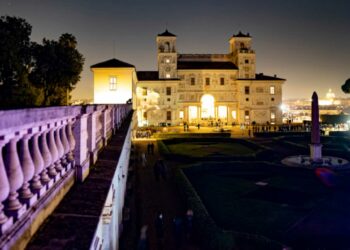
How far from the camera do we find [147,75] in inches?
2485

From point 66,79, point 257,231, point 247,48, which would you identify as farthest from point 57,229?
point 247,48

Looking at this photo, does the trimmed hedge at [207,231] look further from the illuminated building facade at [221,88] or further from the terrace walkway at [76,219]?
the illuminated building facade at [221,88]

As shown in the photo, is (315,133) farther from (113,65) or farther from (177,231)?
(113,65)

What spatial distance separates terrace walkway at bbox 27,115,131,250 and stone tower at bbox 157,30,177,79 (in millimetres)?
58096

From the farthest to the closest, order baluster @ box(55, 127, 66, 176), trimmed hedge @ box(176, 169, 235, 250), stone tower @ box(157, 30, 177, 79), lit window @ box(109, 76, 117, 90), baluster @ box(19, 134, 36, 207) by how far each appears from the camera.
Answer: stone tower @ box(157, 30, 177, 79) → lit window @ box(109, 76, 117, 90) → trimmed hedge @ box(176, 169, 235, 250) → baluster @ box(55, 127, 66, 176) → baluster @ box(19, 134, 36, 207)

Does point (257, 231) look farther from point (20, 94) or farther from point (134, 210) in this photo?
point (20, 94)

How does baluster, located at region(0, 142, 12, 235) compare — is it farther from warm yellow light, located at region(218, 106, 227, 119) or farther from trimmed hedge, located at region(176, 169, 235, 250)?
warm yellow light, located at region(218, 106, 227, 119)

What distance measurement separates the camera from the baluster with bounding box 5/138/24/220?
Answer: 2500 mm

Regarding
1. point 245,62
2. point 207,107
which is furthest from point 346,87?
point 207,107

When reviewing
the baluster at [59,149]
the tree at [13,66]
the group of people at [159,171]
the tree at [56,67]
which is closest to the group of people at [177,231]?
the baluster at [59,149]

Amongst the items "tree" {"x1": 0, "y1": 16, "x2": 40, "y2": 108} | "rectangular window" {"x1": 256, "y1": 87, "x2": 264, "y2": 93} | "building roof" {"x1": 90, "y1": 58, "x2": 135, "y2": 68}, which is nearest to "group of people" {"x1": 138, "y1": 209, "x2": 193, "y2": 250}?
"tree" {"x1": 0, "y1": 16, "x2": 40, "y2": 108}

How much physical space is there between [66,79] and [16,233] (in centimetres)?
4143

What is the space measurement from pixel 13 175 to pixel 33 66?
136 ft

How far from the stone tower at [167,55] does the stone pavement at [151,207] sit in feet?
138
